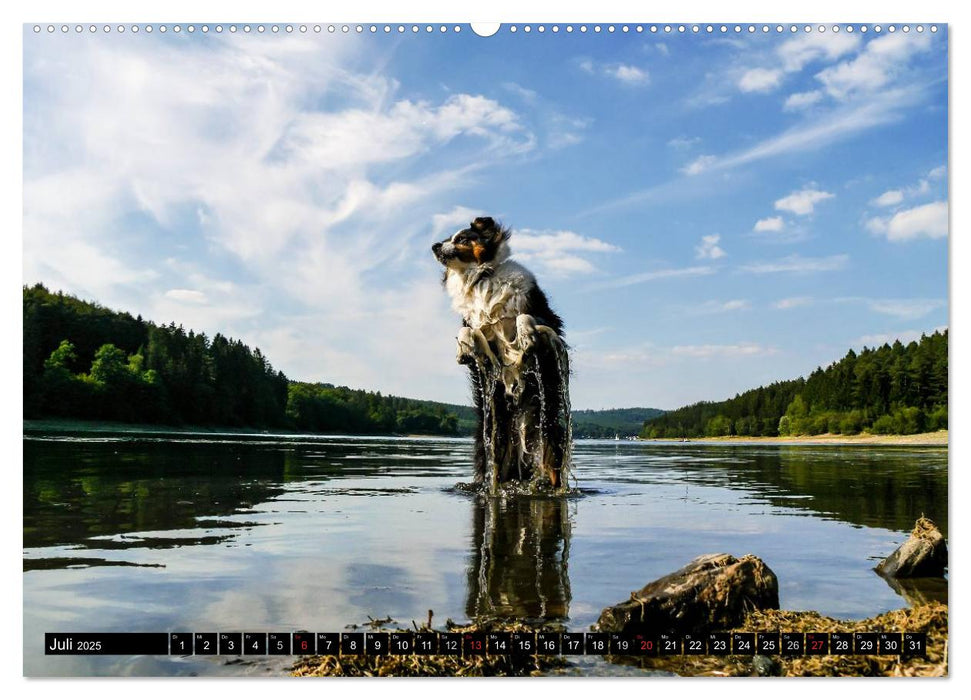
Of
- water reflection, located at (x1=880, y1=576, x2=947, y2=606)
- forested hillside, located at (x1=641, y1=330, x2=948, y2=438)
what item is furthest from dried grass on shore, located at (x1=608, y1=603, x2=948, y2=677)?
forested hillside, located at (x1=641, y1=330, x2=948, y2=438)

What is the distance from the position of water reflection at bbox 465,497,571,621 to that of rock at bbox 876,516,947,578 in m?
1.93

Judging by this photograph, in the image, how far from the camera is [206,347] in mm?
12836

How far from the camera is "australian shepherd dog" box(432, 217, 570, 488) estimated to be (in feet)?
26.9

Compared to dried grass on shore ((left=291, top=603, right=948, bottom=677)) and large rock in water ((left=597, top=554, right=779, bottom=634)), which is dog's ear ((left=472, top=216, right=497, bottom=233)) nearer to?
large rock in water ((left=597, top=554, right=779, bottom=634))

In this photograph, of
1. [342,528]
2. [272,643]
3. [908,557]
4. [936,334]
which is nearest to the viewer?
[272,643]

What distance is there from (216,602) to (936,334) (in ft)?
16.1

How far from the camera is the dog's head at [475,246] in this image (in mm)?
8242

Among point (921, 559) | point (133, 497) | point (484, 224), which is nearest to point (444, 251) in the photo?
point (484, 224)

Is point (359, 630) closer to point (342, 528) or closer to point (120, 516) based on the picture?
point (342, 528)

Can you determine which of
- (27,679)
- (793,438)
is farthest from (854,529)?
(793,438)

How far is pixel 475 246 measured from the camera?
27.0 ft

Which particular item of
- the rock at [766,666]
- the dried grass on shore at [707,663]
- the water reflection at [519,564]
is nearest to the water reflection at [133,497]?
the water reflection at [519,564]

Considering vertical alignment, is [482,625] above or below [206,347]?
below

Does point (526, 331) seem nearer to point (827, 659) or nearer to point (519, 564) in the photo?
point (519, 564)
